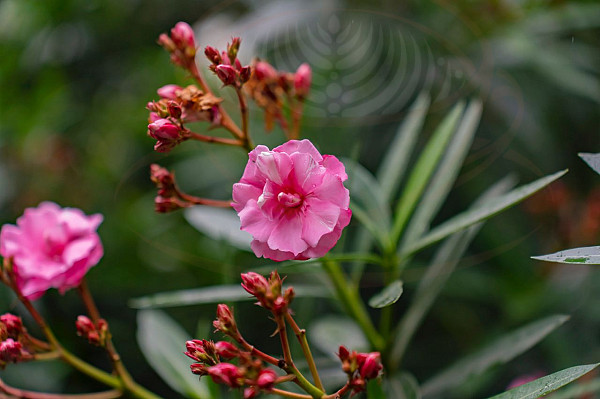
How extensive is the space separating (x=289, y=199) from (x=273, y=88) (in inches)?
12.3

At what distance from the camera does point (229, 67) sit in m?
0.73

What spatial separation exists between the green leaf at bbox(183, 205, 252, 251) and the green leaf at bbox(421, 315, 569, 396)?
39 centimetres

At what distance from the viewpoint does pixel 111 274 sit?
159cm

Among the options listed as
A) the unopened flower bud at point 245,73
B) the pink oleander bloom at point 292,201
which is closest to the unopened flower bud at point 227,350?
the pink oleander bloom at point 292,201

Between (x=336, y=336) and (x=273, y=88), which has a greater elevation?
(x=273, y=88)

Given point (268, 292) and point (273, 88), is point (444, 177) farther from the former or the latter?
point (268, 292)

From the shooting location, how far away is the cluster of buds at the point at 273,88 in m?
0.91

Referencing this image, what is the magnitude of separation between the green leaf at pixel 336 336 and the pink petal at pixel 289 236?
0.38 m

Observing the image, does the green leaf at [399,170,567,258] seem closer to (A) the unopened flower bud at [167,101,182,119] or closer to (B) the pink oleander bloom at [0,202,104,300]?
(A) the unopened flower bud at [167,101,182,119]

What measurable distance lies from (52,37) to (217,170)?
0.83 meters

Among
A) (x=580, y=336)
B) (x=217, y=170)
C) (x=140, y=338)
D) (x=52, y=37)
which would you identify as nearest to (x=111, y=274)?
(x=217, y=170)

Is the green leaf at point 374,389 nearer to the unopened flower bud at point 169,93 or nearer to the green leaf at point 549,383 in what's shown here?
the green leaf at point 549,383

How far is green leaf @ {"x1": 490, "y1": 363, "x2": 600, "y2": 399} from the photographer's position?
1.99 ft

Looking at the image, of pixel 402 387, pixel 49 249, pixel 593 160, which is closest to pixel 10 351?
pixel 49 249
